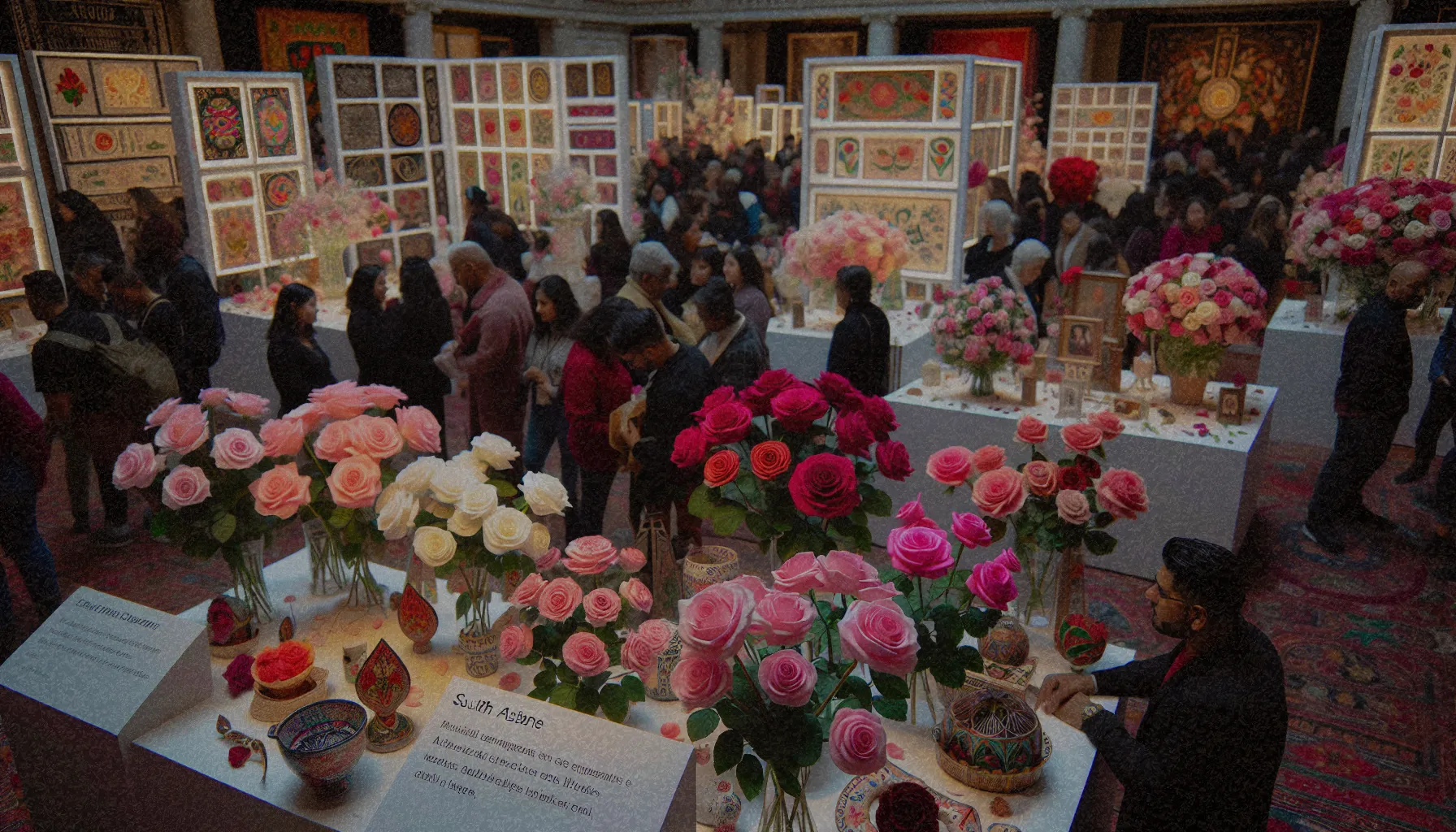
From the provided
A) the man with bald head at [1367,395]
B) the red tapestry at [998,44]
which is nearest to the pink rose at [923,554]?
the man with bald head at [1367,395]

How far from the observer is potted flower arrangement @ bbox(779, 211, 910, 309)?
231 inches

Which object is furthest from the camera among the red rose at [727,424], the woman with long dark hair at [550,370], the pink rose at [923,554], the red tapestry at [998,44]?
the red tapestry at [998,44]

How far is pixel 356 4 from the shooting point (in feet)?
47.9

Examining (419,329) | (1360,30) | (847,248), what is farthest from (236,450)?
(1360,30)

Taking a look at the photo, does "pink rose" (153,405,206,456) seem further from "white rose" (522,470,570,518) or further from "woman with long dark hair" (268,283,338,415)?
"woman with long dark hair" (268,283,338,415)

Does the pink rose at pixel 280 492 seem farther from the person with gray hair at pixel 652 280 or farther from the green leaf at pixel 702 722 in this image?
the person with gray hair at pixel 652 280

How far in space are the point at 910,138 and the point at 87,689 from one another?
5853 millimetres

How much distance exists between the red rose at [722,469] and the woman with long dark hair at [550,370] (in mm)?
2557

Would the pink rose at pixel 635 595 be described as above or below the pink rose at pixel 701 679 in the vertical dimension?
below

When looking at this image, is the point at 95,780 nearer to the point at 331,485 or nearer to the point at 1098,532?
the point at 331,485

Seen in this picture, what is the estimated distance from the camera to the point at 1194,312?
442 cm

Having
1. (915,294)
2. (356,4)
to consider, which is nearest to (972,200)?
(915,294)

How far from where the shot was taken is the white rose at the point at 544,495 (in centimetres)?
223

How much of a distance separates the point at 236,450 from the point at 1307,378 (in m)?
6.43
